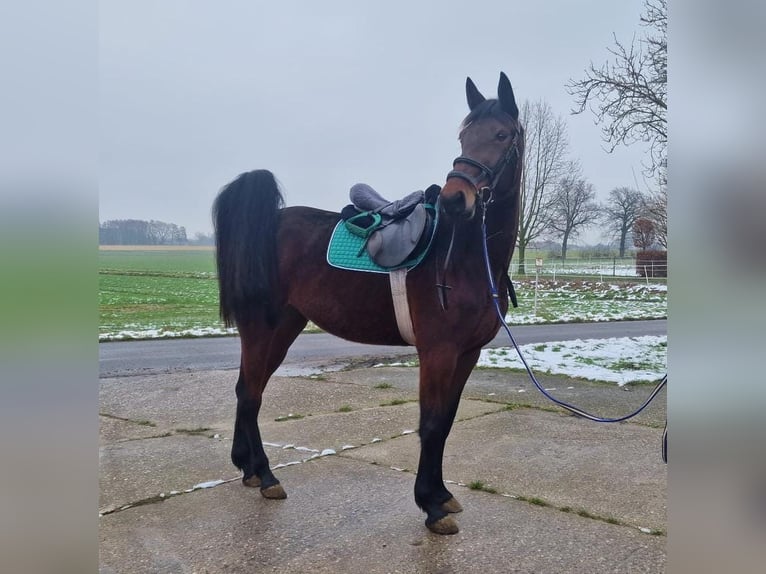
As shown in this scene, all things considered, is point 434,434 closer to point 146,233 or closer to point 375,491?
point 375,491

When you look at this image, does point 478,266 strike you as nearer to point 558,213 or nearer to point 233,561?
point 233,561

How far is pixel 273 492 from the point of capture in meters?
2.97

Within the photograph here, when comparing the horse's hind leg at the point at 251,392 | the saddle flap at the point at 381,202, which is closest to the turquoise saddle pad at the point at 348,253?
the saddle flap at the point at 381,202

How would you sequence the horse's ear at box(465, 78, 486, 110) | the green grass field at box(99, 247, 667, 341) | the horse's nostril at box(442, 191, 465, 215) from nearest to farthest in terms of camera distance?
the horse's nostril at box(442, 191, 465, 215), the horse's ear at box(465, 78, 486, 110), the green grass field at box(99, 247, 667, 341)

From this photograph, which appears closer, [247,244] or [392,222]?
[392,222]

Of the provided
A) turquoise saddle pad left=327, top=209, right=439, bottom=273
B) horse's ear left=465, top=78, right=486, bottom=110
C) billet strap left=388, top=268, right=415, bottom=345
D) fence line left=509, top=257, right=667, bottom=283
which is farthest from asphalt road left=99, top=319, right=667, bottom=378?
horse's ear left=465, top=78, right=486, bottom=110

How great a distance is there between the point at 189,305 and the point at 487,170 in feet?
39.4

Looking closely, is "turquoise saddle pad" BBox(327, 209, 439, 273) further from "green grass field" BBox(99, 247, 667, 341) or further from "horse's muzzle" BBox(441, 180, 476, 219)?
"green grass field" BBox(99, 247, 667, 341)

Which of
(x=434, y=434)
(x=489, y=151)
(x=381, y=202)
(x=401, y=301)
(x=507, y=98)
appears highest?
(x=507, y=98)

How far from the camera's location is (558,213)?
876 cm

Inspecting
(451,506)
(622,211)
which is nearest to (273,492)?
(451,506)

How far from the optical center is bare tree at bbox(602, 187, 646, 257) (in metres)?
8.91

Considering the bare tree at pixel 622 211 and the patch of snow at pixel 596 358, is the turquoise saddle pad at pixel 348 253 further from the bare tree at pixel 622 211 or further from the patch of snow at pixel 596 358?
the bare tree at pixel 622 211

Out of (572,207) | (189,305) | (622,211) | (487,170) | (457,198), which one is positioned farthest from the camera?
(189,305)
